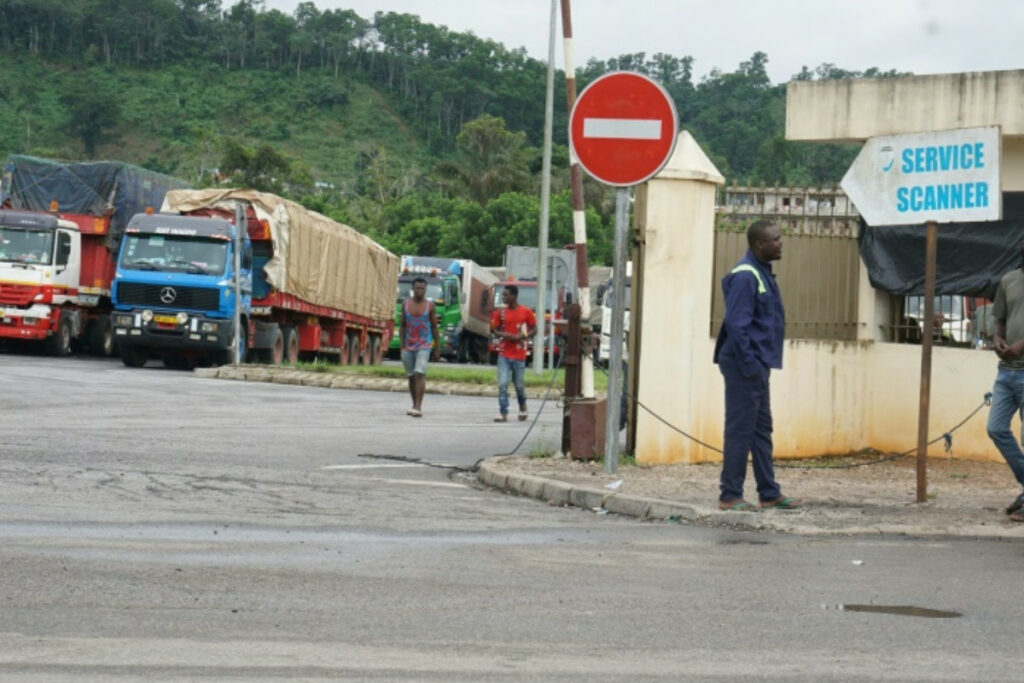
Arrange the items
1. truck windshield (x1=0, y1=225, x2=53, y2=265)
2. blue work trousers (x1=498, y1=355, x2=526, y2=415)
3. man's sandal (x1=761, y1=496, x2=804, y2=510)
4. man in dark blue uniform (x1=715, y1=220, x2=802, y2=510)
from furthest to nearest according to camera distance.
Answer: truck windshield (x1=0, y1=225, x2=53, y2=265) < blue work trousers (x1=498, y1=355, x2=526, y2=415) < man's sandal (x1=761, y1=496, x2=804, y2=510) < man in dark blue uniform (x1=715, y1=220, x2=802, y2=510)

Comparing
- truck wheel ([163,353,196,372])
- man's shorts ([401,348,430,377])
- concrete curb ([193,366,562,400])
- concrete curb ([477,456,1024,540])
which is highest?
man's shorts ([401,348,430,377])

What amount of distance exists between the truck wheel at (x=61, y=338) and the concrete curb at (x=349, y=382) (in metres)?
6.05

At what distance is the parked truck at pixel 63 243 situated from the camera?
34.6 metres

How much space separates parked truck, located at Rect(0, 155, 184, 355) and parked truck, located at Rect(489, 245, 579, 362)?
8412mm

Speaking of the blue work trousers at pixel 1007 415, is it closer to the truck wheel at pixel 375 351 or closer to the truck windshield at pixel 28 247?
the truck windshield at pixel 28 247

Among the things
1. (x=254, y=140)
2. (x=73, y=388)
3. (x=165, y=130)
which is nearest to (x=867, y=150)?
(x=73, y=388)

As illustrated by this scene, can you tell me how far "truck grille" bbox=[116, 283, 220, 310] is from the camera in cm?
3247

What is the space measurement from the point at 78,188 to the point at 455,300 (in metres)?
16.1

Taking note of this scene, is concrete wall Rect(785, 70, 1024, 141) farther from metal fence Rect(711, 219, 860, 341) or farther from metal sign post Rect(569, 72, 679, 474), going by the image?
metal sign post Rect(569, 72, 679, 474)

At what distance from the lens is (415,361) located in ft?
71.6

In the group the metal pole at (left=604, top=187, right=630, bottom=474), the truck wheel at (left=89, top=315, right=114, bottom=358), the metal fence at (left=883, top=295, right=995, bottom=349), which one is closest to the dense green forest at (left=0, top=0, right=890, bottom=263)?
the truck wheel at (left=89, top=315, right=114, bottom=358)

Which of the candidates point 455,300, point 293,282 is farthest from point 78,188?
point 455,300

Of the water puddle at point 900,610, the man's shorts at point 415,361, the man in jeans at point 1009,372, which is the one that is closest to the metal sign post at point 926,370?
the man in jeans at point 1009,372

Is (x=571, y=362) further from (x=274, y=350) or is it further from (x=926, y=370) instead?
(x=274, y=350)
